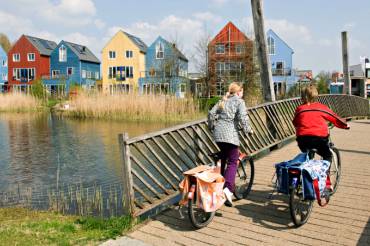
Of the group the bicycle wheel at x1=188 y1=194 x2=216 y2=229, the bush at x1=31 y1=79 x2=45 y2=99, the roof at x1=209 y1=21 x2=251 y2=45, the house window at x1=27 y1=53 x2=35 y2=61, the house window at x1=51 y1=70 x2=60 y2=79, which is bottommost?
the bicycle wheel at x1=188 y1=194 x2=216 y2=229

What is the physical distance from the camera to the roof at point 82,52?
60.2 meters

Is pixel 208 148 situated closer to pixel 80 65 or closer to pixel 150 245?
pixel 150 245

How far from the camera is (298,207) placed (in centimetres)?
479

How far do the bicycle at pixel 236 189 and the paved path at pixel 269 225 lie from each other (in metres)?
0.10

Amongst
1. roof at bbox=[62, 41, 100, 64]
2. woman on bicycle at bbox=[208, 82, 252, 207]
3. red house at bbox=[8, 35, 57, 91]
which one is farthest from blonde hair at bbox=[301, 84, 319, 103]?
red house at bbox=[8, 35, 57, 91]

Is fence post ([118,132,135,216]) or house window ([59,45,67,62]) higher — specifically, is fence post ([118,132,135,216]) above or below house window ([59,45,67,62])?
below

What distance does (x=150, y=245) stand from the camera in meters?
4.31

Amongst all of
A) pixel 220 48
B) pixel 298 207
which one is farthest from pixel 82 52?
pixel 298 207

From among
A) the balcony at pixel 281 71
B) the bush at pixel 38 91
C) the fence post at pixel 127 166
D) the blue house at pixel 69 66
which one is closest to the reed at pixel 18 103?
the bush at pixel 38 91

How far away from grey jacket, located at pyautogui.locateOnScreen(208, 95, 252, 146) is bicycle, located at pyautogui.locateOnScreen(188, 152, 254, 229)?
34 centimetres

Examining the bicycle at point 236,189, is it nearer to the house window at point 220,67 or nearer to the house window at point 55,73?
the house window at point 220,67

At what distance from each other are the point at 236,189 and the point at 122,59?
52.3m

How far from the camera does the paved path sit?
437 centimetres

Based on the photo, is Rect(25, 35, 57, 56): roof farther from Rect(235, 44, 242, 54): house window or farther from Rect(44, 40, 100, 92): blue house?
Rect(235, 44, 242, 54): house window
